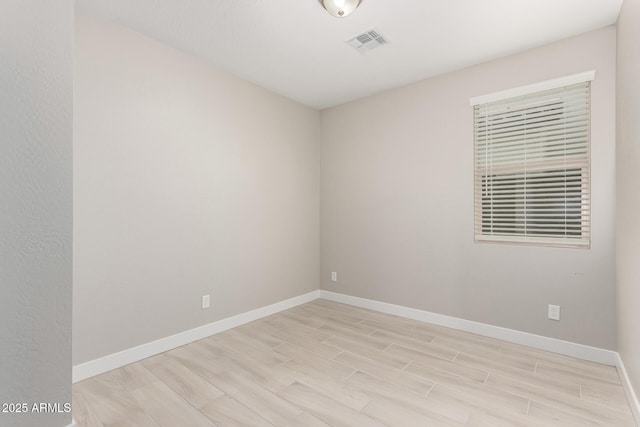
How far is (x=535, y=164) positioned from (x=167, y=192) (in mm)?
3232

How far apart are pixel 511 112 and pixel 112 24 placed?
340 cm

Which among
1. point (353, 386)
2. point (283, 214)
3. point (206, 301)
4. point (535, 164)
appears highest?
point (535, 164)

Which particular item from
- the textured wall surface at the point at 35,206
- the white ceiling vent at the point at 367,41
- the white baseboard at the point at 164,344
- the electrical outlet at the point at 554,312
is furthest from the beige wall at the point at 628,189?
the white baseboard at the point at 164,344

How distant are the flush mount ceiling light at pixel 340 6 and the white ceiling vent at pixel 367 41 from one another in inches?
13.9

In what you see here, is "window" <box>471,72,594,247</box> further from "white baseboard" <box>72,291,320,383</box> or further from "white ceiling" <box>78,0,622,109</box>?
"white baseboard" <box>72,291,320,383</box>

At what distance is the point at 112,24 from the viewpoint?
2.29 meters

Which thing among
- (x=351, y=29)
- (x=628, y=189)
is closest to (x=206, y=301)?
(x=351, y=29)

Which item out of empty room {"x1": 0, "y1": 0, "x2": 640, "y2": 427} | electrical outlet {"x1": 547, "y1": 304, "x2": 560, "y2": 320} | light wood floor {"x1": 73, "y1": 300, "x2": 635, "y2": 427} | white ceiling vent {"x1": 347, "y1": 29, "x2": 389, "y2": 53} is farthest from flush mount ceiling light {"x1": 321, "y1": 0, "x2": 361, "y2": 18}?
electrical outlet {"x1": 547, "y1": 304, "x2": 560, "y2": 320}

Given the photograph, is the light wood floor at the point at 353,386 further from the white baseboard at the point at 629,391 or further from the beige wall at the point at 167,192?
the beige wall at the point at 167,192

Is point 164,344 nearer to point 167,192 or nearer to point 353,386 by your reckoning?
point 167,192

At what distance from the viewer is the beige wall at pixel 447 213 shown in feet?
7.80

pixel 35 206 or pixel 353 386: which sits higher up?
pixel 35 206

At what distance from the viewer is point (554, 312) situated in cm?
255

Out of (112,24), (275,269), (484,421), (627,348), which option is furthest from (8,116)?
(627,348)
